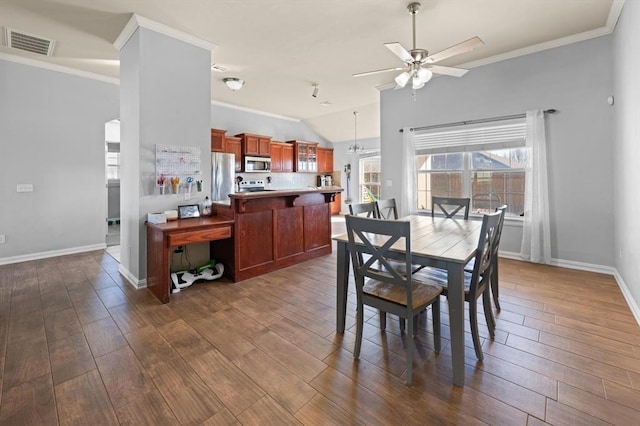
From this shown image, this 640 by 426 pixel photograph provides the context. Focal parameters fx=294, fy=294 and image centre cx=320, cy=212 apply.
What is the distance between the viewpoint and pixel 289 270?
3.90 meters

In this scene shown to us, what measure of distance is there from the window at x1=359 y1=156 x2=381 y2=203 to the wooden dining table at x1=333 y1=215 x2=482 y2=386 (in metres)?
6.40

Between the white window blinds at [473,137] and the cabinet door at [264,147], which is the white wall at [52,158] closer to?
the cabinet door at [264,147]

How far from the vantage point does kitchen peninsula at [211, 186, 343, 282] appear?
3.48m

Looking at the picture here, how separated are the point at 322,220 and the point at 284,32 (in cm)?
256

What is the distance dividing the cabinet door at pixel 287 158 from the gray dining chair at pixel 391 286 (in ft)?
20.8

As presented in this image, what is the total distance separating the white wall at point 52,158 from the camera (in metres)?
4.12

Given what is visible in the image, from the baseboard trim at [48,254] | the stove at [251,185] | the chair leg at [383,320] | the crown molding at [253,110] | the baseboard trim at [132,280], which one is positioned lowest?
the chair leg at [383,320]

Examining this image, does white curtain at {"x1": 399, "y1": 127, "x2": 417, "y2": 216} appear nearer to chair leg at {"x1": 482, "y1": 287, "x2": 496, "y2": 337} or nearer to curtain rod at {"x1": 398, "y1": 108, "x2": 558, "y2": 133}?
curtain rod at {"x1": 398, "y1": 108, "x2": 558, "y2": 133}

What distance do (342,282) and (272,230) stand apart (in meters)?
1.80

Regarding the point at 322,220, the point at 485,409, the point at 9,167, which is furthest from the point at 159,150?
the point at 485,409

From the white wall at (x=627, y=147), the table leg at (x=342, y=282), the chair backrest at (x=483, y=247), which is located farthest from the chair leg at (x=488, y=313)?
the white wall at (x=627, y=147)

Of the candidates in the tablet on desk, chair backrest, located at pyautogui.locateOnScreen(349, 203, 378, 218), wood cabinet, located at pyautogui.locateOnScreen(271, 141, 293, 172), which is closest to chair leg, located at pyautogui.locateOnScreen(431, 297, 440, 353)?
chair backrest, located at pyautogui.locateOnScreen(349, 203, 378, 218)

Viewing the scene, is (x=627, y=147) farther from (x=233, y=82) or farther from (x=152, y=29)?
(x=233, y=82)

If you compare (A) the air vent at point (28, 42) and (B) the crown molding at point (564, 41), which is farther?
(A) the air vent at point (28, 42)
